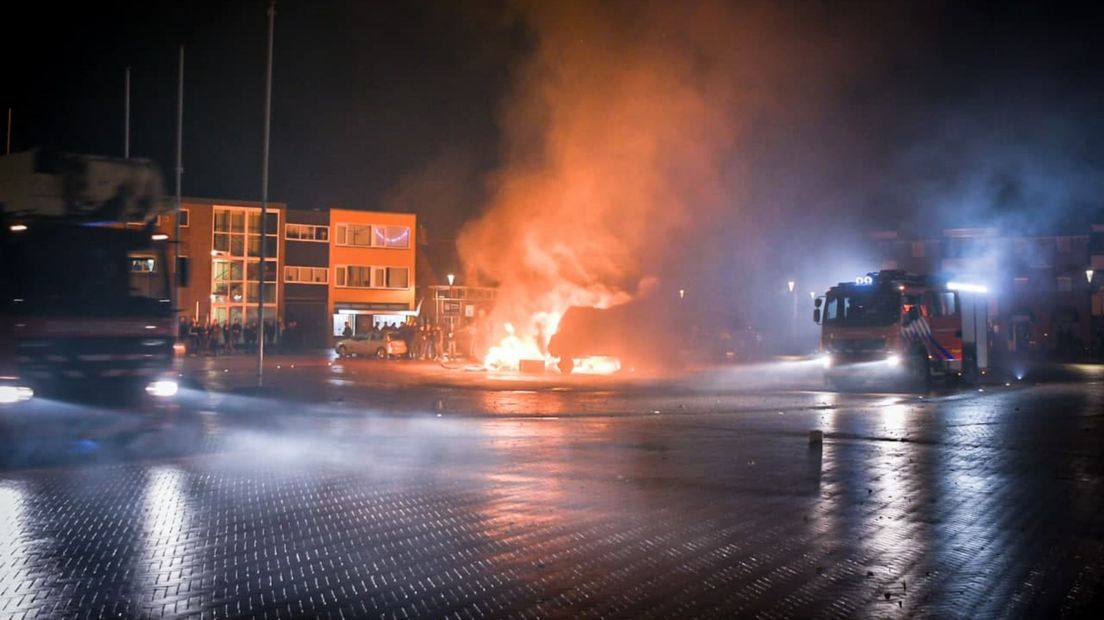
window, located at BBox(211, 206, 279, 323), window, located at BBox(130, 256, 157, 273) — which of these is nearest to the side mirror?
window, located at BBox(130, 256, 157, 273)

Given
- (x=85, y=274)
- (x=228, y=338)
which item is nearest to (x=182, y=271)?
(x=85, y=274)

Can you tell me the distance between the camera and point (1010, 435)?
576 inches

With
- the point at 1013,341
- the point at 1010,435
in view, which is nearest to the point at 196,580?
the point at 1010,435

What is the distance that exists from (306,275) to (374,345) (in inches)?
753

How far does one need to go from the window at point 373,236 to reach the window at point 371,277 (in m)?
1.56

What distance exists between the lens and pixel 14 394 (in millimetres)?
12102

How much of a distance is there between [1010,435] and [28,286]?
560 inches

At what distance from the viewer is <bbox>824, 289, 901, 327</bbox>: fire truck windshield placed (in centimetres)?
2444

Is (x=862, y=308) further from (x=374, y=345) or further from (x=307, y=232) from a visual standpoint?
(x=307, y=232)

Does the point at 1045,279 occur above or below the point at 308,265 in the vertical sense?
below

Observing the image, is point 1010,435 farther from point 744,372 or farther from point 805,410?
point 744,372

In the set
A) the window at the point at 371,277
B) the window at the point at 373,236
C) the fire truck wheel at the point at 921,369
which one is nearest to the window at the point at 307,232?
the window at the point at 373,236

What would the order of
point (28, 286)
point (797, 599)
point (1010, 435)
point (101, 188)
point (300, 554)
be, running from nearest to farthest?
1. point (797, 599)
2. point (300, 554)
3. point (28, 286)
4. point (101, 188)
5. point (1010, 435)

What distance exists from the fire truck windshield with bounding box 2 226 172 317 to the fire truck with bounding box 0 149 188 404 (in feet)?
0.04
